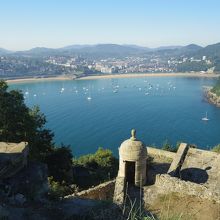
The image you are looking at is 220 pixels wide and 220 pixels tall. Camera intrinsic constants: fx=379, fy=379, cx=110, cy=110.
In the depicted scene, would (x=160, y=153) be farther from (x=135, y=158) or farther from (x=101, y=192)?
(x=101, y=192)

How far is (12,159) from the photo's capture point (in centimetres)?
714

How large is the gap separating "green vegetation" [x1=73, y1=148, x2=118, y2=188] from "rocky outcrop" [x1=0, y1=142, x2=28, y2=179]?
29.7 feet

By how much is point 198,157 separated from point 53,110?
64.0 m

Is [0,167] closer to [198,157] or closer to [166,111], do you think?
[198,157]

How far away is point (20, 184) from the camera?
668 centimetres

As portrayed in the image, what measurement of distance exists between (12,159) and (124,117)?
6221 centimetres

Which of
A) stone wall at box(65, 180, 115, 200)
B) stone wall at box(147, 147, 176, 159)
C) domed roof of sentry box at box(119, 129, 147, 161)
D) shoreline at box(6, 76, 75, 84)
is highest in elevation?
domed roof of sentry box at box(119, 129, 147, 161)

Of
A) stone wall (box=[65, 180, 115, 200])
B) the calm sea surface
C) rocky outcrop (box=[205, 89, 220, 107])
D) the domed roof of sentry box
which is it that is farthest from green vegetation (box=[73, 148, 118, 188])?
rocky outcrop (box=[205, 89, 220, 107])

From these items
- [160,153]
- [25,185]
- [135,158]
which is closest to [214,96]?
[160,153]

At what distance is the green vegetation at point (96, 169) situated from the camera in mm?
17414

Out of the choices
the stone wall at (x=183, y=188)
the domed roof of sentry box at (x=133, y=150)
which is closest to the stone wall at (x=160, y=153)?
the domed roof of sentry box at (x=133, y=150)

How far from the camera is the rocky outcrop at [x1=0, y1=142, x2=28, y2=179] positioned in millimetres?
6836

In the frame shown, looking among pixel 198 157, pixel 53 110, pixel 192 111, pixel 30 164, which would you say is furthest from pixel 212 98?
pixel 30 164

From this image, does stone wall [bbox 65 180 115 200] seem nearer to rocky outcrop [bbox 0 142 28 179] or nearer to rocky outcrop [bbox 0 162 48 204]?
rocky outcrop [bbox 0 142 28 179]
